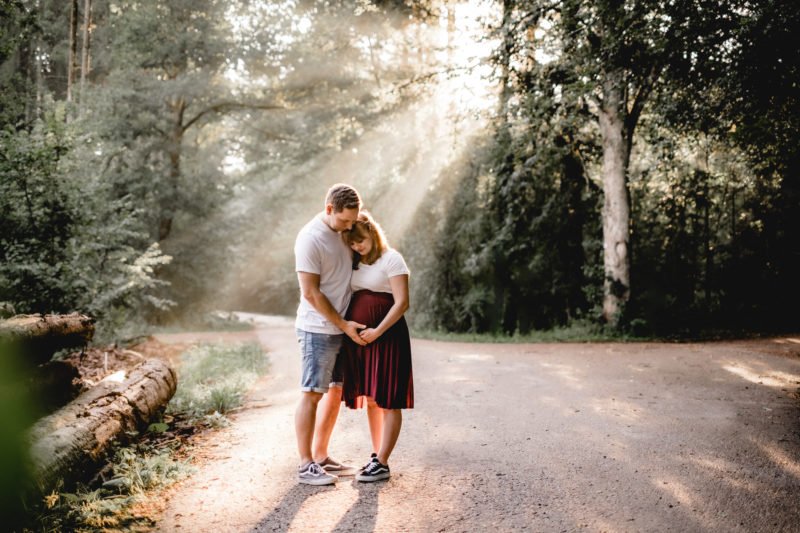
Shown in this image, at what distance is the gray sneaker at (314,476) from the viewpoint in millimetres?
4113

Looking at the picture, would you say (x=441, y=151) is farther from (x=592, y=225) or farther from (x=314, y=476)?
(x=314, y=476)

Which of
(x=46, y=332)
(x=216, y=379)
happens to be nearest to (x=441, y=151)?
(x=216, y=379)

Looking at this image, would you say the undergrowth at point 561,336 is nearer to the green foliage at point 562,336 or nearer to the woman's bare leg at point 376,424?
the green foliage at point 562,336

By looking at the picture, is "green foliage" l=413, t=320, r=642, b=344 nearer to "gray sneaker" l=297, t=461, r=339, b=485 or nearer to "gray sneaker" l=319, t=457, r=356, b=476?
"gray sneaker" l=319, t=457, r=356, b=476

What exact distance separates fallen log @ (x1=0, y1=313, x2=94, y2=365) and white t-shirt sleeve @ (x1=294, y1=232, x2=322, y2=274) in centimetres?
247

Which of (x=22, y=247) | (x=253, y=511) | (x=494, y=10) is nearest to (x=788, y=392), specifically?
(x=253, y=511)

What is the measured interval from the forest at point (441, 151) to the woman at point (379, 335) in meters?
5.44

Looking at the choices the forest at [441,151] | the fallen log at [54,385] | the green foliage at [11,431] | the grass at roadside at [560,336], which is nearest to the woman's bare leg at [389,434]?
the fallen log at [54,385]

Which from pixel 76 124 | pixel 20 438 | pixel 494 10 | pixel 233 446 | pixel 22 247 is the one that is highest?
pixel 494 10

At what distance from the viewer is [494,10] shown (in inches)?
429

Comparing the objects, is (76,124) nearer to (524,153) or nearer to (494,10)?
(494,10)

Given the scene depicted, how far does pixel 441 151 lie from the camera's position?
18.9m

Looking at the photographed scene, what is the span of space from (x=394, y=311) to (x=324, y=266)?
2.07 feet

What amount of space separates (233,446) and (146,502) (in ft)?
4.66
